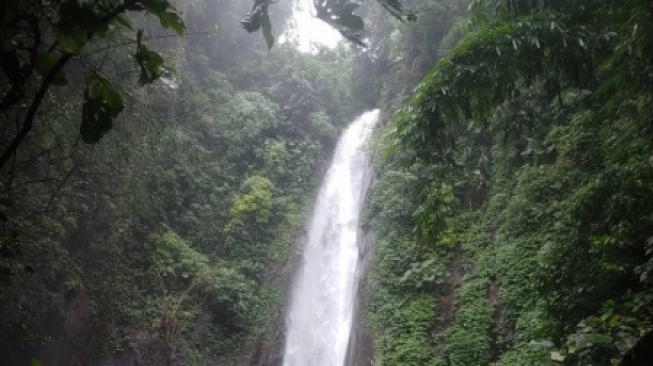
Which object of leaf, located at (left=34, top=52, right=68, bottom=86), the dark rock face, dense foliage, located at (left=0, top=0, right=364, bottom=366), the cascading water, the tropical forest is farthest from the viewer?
the cascading water

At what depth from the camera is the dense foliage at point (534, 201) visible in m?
3.57

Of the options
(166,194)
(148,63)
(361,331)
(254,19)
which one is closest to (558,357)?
(254,19)

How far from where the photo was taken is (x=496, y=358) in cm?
584

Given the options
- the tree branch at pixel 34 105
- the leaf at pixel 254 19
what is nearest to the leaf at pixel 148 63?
the tree branch at pixel 34 105

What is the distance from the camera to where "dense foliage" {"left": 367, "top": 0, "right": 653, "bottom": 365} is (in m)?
3.57

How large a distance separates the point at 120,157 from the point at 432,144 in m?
5.70

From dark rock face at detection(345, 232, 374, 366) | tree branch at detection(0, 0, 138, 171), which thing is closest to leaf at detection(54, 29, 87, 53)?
tree branch at detection(0, 0, 138, 171)

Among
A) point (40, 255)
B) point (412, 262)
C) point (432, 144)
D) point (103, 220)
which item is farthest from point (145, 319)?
point (432, 144)

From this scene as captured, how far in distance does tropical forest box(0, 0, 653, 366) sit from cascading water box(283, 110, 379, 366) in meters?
0.06

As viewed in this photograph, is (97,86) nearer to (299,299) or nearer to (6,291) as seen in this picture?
(6,291)

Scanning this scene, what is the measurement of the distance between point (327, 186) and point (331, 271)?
3651 millimetres

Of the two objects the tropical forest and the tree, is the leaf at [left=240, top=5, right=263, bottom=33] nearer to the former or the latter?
the tropical forest

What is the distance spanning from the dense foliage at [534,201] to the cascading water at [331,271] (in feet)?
10.2

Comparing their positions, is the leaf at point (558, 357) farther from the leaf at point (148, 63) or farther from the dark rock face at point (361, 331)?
the dark rock face at point (361, 331)
